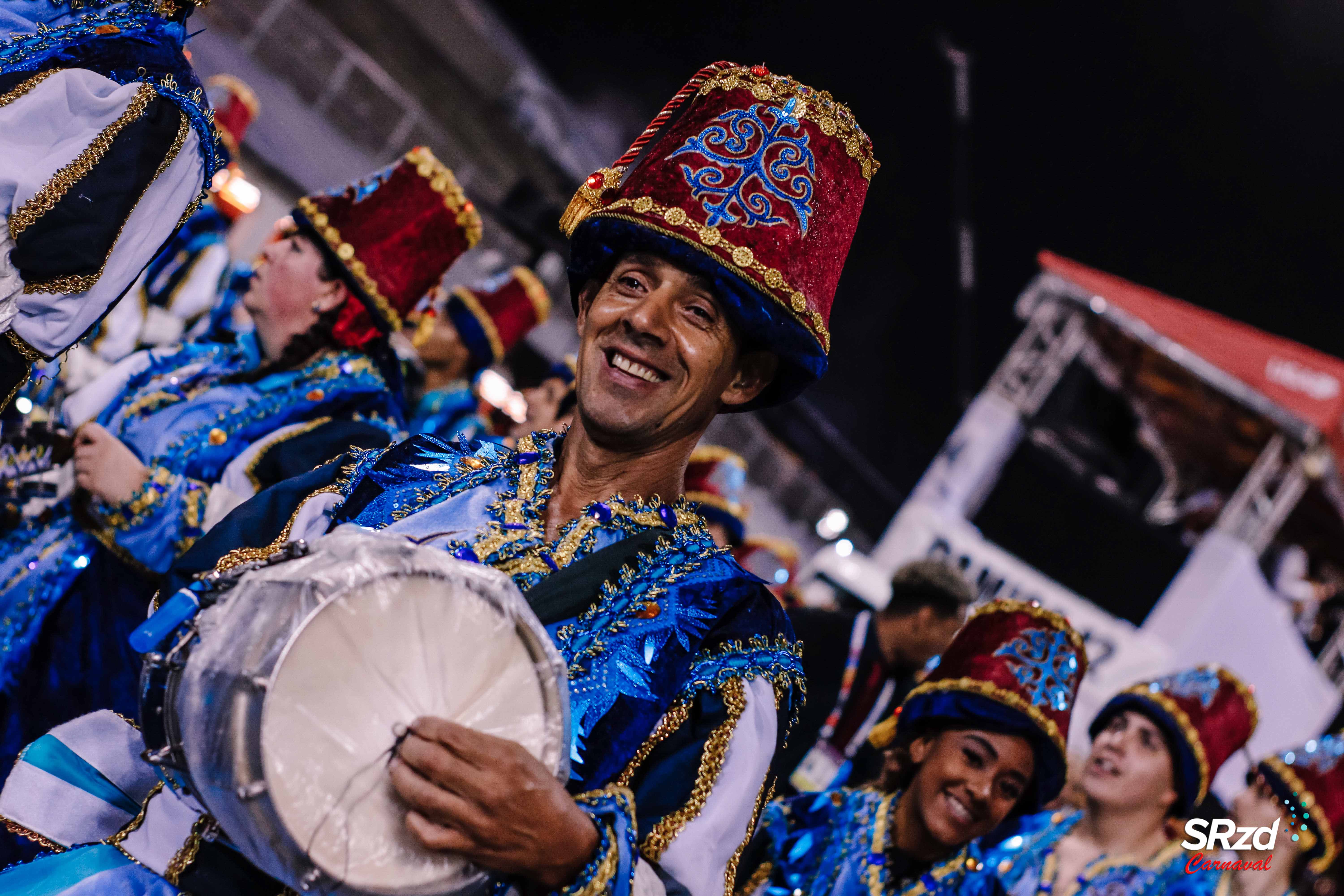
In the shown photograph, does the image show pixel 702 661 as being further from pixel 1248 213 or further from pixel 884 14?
pixel 1248 213

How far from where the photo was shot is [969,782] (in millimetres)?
3066

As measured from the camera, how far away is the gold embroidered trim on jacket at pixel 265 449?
287 cm

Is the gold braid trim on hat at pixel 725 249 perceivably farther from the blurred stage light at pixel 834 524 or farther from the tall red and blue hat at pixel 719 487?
the blurred stage light at pixel 834 524

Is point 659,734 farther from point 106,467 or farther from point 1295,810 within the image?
point 1295,810

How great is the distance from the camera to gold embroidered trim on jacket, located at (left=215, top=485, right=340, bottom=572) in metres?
1.49

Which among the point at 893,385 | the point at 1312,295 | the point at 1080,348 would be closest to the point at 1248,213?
the point at 1312,295

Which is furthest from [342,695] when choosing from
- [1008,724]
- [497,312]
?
[497,312]

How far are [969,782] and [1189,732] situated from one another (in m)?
1.20

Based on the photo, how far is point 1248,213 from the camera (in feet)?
Result: 25.9

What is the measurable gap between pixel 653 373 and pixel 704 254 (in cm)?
21

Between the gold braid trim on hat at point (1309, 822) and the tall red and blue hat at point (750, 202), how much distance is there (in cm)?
361

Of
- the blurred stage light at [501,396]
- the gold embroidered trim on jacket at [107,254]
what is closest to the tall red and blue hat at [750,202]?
the gold embroidered trim on jacket at [107,254]

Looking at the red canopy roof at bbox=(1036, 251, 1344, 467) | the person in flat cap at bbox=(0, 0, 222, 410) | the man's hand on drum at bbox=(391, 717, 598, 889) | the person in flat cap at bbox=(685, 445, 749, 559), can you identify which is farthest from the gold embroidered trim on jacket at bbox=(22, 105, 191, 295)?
the red canopy roof at bbox=(1036, 251, 1344, 467)

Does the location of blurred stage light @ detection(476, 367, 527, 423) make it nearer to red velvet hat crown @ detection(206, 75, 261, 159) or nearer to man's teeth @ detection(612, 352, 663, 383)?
red velvet hat crown @ detection(206, 75, 261, 159)
